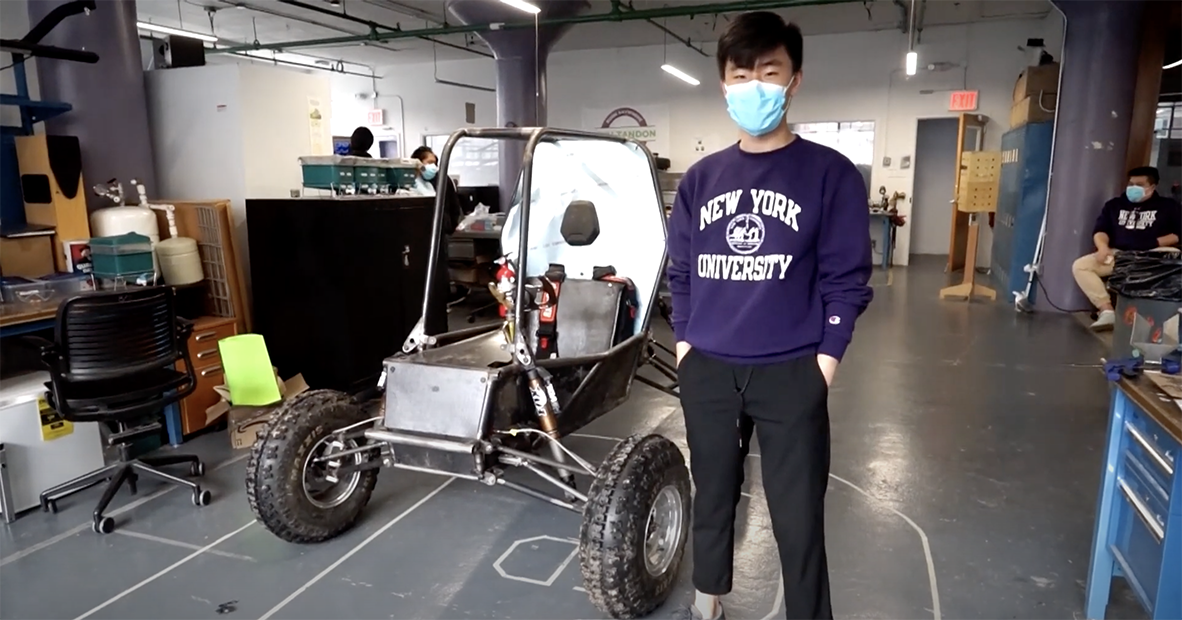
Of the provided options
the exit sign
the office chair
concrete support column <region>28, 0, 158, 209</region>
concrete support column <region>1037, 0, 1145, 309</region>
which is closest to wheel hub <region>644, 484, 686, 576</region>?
the office chair

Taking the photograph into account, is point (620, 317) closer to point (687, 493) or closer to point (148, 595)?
point (687, 493)

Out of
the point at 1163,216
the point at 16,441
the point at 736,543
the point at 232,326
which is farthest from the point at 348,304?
the point at 1163,216

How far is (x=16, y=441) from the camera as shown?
10.6 feet

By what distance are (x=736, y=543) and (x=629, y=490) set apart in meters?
0.87

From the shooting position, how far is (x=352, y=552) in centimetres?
288

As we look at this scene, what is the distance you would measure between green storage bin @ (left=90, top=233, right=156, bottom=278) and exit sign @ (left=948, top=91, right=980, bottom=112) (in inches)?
437

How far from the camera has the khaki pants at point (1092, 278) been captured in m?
6.87

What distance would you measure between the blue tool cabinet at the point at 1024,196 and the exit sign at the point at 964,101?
289cm

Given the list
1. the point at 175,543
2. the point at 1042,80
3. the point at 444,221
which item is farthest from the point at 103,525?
the point at 1042,80

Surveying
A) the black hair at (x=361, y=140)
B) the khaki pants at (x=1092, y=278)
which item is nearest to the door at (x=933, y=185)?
the khaki pants at (x=1092, y=278)

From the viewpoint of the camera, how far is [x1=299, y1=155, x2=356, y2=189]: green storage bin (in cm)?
480

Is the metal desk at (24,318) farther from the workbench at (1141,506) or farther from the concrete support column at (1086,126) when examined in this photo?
the concrete support column at (1086,126)

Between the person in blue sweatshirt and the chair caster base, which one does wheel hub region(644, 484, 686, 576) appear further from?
the chair caster base

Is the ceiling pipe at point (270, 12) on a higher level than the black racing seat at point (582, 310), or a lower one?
higher
